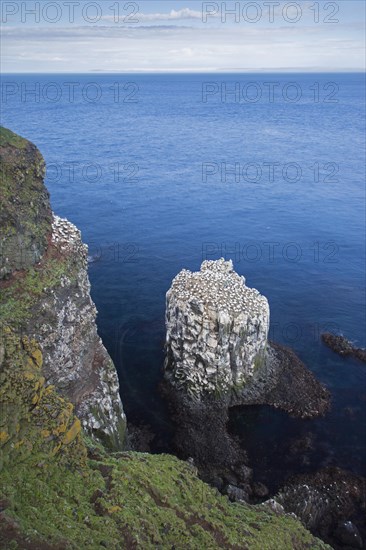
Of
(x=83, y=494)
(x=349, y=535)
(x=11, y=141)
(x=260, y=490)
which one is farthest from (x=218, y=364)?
(x=11, y=141)

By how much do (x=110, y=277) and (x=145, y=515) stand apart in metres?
46.2

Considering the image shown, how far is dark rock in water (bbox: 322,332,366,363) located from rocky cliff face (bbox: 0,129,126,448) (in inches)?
1115

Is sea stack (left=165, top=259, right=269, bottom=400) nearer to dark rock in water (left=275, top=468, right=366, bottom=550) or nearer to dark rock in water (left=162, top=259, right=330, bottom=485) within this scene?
dark rock in water (left=162, top=259, right=330, bottom=485)

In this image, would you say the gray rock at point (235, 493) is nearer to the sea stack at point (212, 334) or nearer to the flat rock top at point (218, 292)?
the sea stack at point (212, 334)

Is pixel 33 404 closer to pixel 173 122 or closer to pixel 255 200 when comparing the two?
pixel 255 200

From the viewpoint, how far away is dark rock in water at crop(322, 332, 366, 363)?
52656 mm

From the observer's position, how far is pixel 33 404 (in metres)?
21.3

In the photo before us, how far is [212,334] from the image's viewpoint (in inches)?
1716

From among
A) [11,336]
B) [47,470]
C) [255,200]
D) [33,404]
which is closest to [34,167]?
[11,336]

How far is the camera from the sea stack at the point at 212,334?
43.7 metres

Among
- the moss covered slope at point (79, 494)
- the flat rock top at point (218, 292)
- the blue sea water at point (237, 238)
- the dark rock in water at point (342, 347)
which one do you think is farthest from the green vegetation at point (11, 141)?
the dark rock in water at point (342, 347)

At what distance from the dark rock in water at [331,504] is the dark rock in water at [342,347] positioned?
16820 millimetres

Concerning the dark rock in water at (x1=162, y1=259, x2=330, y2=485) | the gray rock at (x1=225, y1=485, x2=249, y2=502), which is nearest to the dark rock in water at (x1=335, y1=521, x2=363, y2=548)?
the gray rock at (x1=225, y1=485, x2=249, y2=502)

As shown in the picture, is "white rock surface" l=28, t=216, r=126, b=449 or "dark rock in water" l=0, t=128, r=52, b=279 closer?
"dark rock in water" l=0, t=128, r=52, b=279
